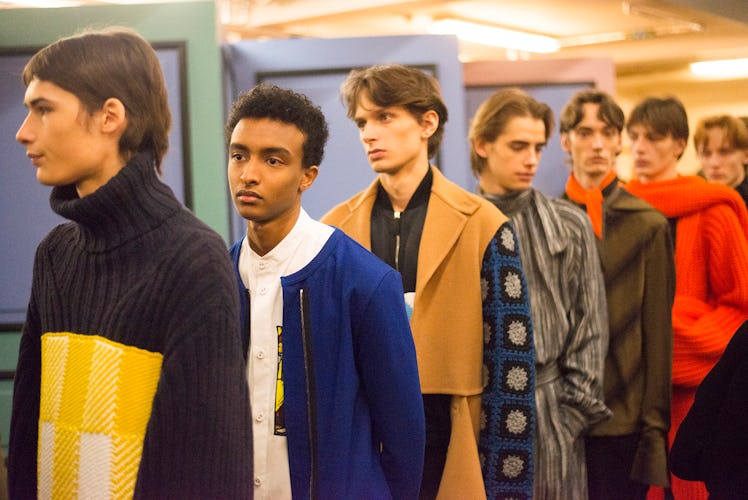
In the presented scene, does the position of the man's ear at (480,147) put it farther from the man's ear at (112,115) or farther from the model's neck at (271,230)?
the man's ear at (112,115)

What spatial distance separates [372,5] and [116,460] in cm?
597

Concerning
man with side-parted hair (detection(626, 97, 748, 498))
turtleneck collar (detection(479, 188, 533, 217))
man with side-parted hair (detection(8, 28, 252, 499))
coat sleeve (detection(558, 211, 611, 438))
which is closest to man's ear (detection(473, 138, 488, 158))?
turtleneck collar (detection(479, 188, 533, 217))

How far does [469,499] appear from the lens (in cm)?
196

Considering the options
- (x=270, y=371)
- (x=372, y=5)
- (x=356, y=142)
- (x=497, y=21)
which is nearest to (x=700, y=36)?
(x=497, y=21)

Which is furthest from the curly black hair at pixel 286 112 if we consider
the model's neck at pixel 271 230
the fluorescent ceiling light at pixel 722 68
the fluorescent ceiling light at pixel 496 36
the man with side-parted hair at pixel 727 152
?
the fluorescent ceiling light at pixel 722 68

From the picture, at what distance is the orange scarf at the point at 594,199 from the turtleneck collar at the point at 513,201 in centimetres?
42

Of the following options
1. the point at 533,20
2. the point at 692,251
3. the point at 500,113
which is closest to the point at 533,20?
the point at 533,20

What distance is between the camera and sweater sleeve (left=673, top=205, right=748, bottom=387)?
286 centimetres

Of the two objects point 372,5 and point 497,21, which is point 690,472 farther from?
point 497,21

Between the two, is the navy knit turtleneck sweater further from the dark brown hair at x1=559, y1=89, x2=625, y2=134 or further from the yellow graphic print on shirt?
the dark brown hair at x1=559, y1=89, x2=625, y2=134

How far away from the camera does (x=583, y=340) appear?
2.43 m

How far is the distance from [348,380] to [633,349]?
1482 mm

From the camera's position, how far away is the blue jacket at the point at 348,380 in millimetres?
1491

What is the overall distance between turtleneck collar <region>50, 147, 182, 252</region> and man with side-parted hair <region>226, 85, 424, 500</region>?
314mm
